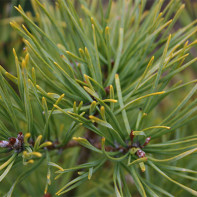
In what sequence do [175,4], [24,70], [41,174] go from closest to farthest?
[24,70]
[175,4]
[41,174]

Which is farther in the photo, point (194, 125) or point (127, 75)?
point (194, 125)

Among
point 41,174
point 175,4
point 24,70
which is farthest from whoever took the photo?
point 41,174

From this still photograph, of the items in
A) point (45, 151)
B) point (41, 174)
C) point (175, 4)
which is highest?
point (175, 4)

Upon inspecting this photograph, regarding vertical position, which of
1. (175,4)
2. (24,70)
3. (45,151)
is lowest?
(45,151)

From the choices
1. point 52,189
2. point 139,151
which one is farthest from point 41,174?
point 139,151

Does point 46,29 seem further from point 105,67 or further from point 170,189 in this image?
point 170,189

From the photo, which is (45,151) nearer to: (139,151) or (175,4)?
(139,151)

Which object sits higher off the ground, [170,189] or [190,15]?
[190,15]

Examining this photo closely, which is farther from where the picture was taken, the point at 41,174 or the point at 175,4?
the point at 41,174

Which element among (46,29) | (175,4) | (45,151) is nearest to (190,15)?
(175,4)
